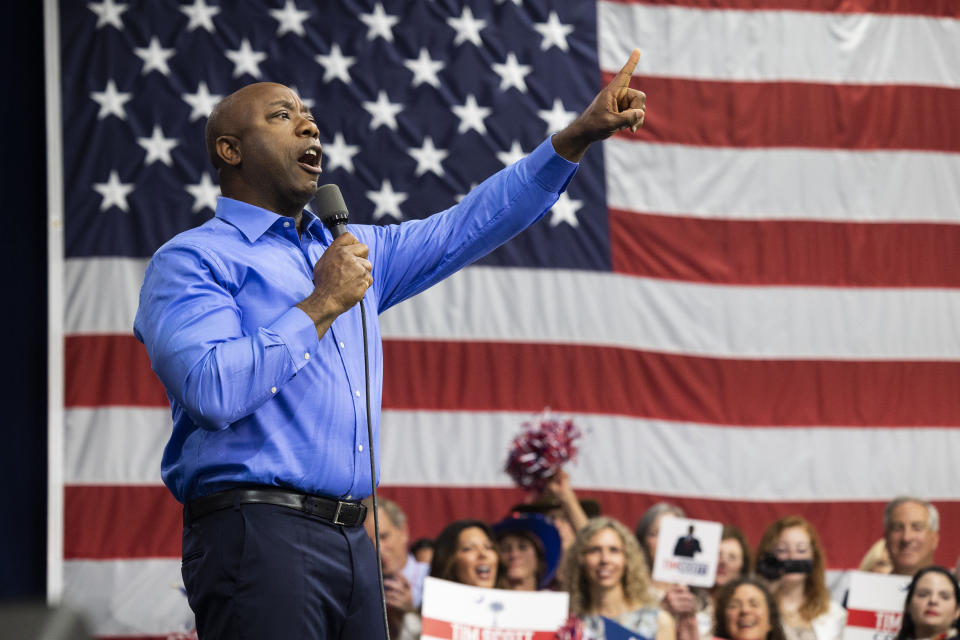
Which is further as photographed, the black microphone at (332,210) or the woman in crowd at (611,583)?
the woman in crowd at (611,583)

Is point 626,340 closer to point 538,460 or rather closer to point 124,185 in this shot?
point 538,460

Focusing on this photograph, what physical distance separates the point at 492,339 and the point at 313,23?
5.74ft

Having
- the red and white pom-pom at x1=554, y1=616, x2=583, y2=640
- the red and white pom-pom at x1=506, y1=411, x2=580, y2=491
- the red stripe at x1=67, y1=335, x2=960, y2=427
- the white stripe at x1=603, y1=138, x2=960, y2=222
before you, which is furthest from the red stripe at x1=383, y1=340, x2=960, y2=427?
the red and white pom-pom at x1=554, y1=616, x2=583, y2=640

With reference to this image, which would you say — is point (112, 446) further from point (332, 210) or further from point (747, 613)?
point (332, 210)

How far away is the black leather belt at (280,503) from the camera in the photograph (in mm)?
1612

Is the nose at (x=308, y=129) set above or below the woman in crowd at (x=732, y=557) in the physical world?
above

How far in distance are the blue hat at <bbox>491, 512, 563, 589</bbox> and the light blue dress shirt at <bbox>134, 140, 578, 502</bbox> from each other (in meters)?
2.71

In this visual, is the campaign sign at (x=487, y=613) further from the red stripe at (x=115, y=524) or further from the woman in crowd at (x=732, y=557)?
the red stripe at (x=115, y=524)

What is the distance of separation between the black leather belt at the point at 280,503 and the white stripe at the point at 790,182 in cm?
445

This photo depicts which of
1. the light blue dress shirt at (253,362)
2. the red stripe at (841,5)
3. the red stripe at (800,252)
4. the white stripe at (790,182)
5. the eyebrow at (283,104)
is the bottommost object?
the light blue dress shirt at (253,362)

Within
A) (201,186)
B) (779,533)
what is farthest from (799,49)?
(201,186)

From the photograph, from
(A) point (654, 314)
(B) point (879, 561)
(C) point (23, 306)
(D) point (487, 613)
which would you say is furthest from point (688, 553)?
(C) point (23, 306)

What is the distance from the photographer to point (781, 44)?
6.16 metres

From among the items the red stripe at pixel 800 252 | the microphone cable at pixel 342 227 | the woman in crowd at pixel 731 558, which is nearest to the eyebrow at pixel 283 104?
the microphone cable at pixel 342 227
